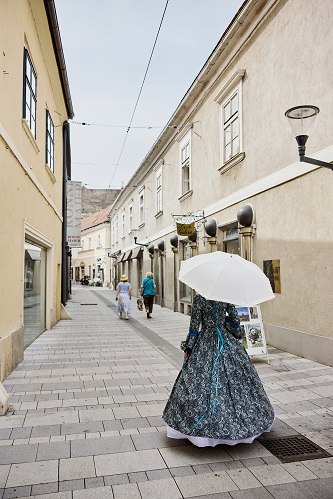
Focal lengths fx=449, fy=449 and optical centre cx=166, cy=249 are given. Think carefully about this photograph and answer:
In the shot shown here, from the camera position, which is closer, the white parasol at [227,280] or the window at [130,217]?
the white parasol at [227,280]

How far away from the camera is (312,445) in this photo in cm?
389

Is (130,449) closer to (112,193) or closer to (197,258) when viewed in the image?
(197,258)

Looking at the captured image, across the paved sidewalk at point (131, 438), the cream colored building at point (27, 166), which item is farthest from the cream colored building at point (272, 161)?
the cream colored building at point (27, 166)

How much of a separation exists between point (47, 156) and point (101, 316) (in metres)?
6.25

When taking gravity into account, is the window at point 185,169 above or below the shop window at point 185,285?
above

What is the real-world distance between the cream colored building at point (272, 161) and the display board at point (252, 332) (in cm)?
82

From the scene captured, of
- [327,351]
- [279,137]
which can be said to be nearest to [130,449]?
[327,351]

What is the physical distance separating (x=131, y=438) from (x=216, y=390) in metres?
0.98

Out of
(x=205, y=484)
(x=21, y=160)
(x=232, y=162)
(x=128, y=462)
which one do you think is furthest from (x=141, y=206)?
(x=205, y=484)

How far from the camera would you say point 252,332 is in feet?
23.7

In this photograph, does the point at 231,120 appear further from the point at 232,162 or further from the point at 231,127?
the point at 232,162

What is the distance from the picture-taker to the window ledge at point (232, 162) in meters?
10.0

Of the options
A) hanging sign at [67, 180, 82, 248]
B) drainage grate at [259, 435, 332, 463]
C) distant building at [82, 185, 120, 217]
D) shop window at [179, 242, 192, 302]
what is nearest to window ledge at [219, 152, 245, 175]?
shop window at [179, 242, 192, 302]

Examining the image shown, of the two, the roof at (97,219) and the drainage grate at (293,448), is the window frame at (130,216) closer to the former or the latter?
the roof at (97,219)
